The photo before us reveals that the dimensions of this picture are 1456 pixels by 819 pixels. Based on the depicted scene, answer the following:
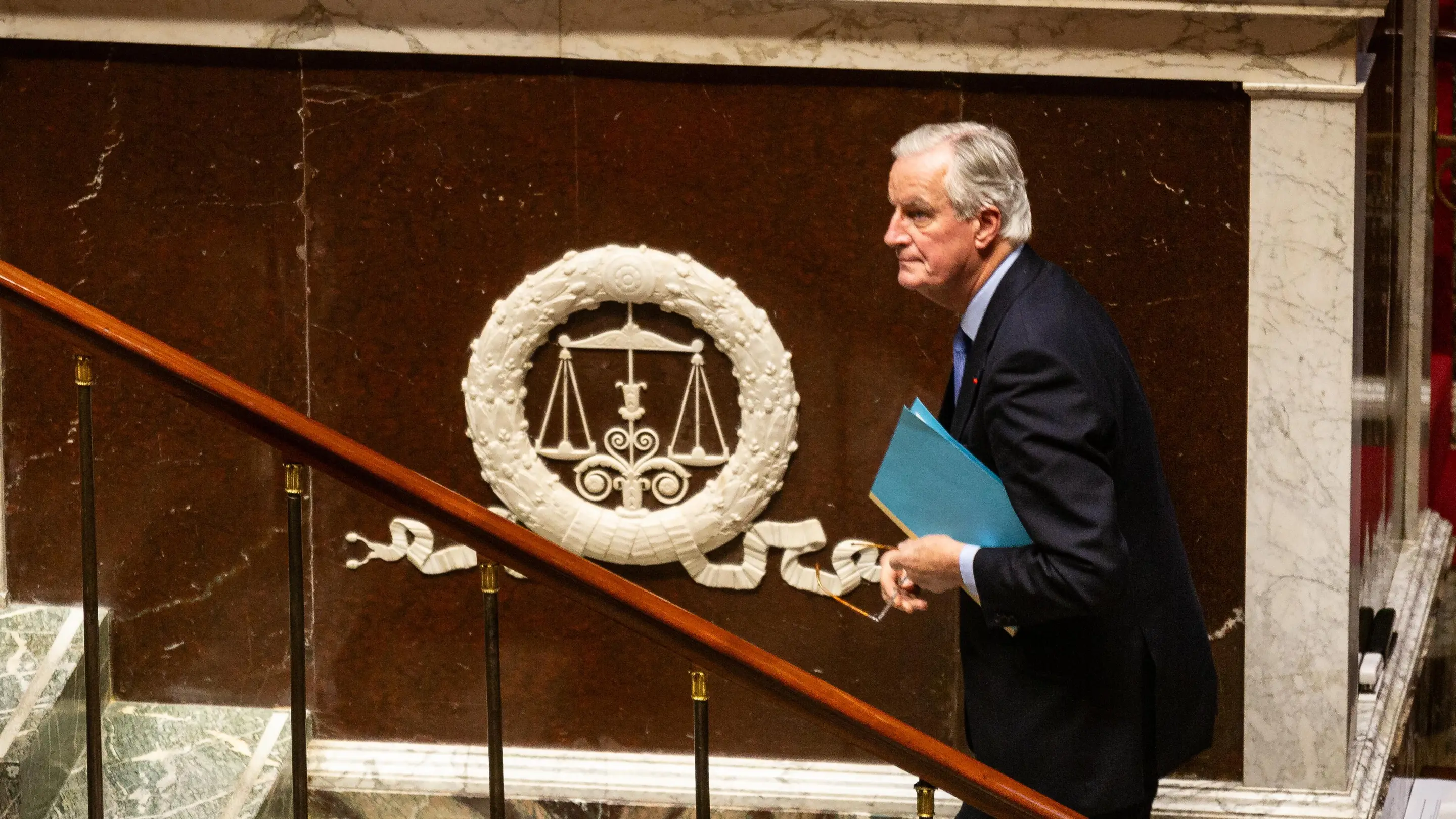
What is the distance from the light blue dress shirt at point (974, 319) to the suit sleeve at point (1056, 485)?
0.21 feet

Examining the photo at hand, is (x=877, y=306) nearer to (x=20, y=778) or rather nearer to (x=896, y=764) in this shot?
(x=896, y=764)

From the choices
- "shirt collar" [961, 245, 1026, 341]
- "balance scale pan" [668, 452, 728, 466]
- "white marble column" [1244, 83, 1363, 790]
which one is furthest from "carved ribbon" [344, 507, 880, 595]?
"shirt collar" [961, 245, 1026, 341]

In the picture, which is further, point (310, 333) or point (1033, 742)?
point (310, 333)

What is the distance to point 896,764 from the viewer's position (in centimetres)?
248

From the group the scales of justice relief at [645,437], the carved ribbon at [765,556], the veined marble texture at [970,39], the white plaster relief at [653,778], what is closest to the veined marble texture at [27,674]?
the white plaster relief at [653,778]

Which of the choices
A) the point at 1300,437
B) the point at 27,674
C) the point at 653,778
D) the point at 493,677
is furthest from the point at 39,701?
the point at 1300,437

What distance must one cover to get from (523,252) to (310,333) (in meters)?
0.52

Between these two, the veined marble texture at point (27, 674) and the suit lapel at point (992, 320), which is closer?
the suit lapel at point (992, 320)

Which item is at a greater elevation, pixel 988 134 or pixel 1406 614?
pixel 988 134

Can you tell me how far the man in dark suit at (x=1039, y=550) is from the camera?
254 centimetres

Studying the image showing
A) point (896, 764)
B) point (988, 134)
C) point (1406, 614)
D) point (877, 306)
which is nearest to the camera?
point (896, 764)

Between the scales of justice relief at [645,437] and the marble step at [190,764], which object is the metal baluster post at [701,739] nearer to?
the scales of justice relief at [645,437]

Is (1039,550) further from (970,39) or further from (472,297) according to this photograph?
(472,297)

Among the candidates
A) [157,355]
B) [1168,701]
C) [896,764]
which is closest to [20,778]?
[157,355]
